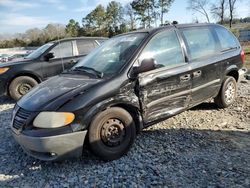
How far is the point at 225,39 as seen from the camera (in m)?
5.59

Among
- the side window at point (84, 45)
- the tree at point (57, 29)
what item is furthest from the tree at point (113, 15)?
the side window at point (84, 45)

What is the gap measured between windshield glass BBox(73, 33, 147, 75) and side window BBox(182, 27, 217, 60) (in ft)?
3.02

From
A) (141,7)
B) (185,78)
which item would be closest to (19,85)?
(185,78)

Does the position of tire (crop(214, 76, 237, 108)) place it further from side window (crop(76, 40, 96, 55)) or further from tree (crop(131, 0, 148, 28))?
tree (crop(131, 0, 148, 28))

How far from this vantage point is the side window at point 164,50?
4.21 meters

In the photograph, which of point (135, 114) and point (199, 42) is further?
point (199, 42)

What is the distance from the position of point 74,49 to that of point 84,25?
48839 millimetres

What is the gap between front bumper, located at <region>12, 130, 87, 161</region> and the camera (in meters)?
3.32

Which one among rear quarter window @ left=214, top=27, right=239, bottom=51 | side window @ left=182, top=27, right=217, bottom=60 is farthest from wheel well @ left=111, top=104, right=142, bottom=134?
rear quarter window @ left=214, top=27, right=239, bottom=51

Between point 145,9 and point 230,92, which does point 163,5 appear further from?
point 230,92

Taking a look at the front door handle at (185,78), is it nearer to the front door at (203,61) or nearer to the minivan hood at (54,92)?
the front door at (203,61)

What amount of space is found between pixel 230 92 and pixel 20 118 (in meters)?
4.23

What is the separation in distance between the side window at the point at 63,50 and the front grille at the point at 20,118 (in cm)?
462

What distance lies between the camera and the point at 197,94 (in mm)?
4828
